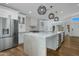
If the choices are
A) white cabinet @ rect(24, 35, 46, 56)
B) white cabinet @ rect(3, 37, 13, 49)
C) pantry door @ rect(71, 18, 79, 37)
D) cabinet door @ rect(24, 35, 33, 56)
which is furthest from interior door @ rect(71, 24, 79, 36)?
white cabinet @ rect(3, 37, 13, 49)

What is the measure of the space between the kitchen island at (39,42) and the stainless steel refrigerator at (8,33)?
277 mm

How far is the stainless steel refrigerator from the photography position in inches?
72.5

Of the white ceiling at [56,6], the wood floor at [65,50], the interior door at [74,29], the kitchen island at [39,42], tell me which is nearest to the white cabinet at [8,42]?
the wood floor at [65,50]

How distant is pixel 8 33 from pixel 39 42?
0.71m

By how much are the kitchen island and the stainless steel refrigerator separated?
28 centimetres

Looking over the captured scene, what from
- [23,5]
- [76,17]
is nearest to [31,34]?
[23,5]

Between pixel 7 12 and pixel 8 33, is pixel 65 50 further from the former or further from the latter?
pixel 7 12

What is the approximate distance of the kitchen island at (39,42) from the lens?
1.86 meters

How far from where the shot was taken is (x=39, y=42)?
74.4 inches

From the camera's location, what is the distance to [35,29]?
6.34ft

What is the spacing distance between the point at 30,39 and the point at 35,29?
0.28 m

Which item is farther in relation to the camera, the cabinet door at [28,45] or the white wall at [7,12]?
the cabinet door at [28,45]

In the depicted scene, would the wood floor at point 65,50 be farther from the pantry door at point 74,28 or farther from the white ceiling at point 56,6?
the white ceiling at point 56,6

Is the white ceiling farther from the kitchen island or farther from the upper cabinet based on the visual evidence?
the kitchen island
